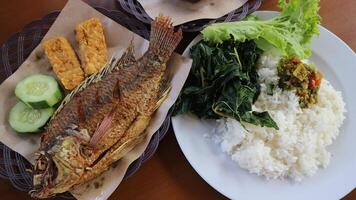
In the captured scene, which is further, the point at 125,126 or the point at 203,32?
the point at 203,32

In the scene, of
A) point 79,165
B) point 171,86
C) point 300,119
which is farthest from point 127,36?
point 300,119

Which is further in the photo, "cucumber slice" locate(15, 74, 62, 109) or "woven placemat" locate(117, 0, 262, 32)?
"woven placemat" locate(117, 0, 262, 32)

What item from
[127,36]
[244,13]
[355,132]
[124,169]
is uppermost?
[244,13]

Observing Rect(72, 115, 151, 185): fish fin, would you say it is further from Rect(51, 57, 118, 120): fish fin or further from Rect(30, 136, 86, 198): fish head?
Rect(51, 57, 118, 120): fish fin

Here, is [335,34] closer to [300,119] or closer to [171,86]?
[300,119]

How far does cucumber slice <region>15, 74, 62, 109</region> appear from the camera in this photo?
1.62 m

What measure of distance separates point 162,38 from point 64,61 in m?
0.47

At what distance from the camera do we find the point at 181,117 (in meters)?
1.71

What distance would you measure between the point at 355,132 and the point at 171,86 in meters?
0.85

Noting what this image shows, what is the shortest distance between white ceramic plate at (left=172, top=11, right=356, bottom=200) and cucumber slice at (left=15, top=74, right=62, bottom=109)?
1.74 ft

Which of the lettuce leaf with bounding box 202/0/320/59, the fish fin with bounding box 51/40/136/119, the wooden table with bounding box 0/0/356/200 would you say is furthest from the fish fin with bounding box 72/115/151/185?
the lettuce leaf with bounding box 202/0/320/59

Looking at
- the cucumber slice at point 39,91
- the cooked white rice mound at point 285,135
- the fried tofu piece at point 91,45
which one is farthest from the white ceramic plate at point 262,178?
the cucumber slice at point 39,91

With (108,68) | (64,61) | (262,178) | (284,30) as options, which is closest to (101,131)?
(108,68)

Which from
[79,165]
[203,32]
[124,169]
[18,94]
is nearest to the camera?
[79,165]
